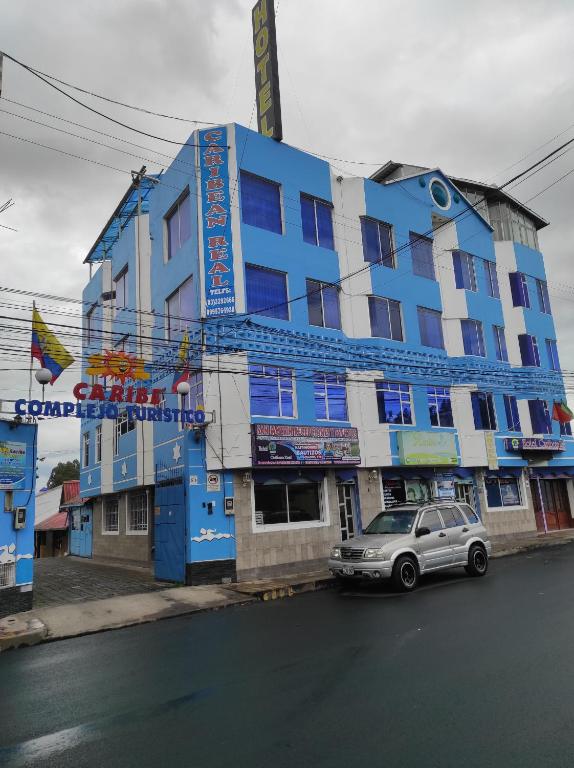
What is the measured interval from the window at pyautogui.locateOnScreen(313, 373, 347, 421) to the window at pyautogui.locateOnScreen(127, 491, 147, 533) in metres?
8.15

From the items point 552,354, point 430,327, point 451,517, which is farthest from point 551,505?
point 451,517

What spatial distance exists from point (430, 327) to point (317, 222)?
6835 mm

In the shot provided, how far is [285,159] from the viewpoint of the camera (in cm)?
2009

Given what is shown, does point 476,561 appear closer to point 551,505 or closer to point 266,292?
point 266,292

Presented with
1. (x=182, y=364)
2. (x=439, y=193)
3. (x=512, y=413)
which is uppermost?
(x=439, y=193)

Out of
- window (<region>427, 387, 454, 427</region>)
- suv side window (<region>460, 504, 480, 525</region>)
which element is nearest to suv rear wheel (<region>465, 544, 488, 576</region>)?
suv side window (<region>460, 504, 480, 525</region>)

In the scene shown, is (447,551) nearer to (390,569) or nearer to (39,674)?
(390,569)

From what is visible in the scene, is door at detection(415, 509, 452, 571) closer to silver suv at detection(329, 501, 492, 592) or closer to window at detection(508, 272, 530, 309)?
silver suv at detection(329, 501, 492, 592)

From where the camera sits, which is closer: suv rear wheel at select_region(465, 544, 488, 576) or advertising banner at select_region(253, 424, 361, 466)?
suv rear wheel at select_region(465, 544, 488, 576)

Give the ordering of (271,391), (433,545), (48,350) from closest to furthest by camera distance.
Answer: (433,545) < (48,350) < (271,391)

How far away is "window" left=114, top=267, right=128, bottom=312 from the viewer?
77.7 feet

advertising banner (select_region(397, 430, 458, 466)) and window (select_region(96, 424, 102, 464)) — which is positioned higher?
window (select_region(96, 424, 102, 464))

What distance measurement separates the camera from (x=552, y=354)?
29.1m

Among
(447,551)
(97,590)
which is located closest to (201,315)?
(97,590)
